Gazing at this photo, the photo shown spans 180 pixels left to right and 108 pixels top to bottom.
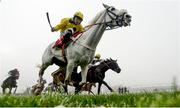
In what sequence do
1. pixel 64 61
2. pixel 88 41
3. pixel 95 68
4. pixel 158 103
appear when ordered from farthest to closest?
pixel 95 68, pixel 64 61, pixel 88 41, pixel 158 103

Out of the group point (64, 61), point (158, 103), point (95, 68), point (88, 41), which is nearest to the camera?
point (158, 103)

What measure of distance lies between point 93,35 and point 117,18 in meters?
1.12

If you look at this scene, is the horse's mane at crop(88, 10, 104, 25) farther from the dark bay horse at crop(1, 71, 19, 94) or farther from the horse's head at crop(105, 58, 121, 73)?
the dark bay horse at crop(1, 71, 19, 94)

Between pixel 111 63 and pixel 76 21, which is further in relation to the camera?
pixel 111 63

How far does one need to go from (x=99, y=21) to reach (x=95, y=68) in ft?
24.9

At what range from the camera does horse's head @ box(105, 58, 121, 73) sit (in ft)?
81.9

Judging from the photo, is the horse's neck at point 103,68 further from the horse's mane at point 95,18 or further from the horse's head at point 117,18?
the horse's head at point 117,18

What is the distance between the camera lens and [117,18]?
16594mm

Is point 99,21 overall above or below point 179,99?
above

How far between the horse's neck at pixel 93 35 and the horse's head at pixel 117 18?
1.09 ft

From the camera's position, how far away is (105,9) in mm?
16844

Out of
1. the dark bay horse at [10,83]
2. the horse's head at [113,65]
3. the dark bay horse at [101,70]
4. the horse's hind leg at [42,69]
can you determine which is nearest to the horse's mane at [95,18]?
the horse's hind leg at [42,69]

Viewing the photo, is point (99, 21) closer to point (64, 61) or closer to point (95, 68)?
point (64, 61)

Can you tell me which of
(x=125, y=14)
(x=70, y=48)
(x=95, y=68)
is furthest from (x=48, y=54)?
(x=95, y=68)
